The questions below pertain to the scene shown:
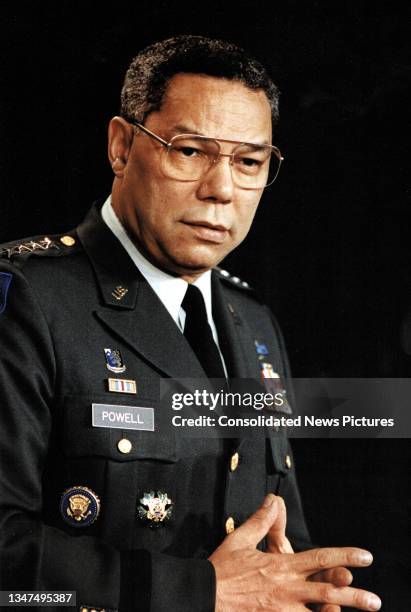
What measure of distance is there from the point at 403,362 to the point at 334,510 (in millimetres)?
406

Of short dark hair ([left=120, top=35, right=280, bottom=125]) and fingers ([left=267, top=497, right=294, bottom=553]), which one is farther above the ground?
short dark hair ([left=120, top=35, right=280, bottom=125])

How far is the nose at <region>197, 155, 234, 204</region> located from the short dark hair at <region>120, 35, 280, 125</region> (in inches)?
6.4

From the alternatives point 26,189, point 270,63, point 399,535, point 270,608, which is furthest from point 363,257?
point 270,608

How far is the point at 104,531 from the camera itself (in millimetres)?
1503

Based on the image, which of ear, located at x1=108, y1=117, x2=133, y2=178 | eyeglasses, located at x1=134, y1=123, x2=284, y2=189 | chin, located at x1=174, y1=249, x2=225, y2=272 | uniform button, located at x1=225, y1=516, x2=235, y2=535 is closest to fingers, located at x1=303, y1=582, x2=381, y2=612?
uniform button, located at x1=225, y1=516, x2=235, y2=535

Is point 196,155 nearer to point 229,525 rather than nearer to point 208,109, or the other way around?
point 208,109

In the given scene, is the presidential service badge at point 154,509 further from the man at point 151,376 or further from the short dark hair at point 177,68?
the short dark hair at point 177,68

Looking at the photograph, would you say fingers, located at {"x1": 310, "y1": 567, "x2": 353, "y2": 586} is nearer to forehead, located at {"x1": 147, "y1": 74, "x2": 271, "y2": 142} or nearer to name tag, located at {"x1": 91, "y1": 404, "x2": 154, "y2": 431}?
name tag, located at {"x1": 91, "y1": 404, "x2": 154, "y2": 431}

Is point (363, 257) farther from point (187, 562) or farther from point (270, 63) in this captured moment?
point (187, 562)

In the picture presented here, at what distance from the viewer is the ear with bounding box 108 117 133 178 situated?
5.57 ft

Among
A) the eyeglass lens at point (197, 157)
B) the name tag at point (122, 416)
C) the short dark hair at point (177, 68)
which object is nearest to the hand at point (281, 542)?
the name tag at point (122, 416)

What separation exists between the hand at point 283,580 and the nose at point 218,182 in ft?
2.16

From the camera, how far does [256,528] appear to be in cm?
153

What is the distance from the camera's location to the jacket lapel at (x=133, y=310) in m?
1.63
